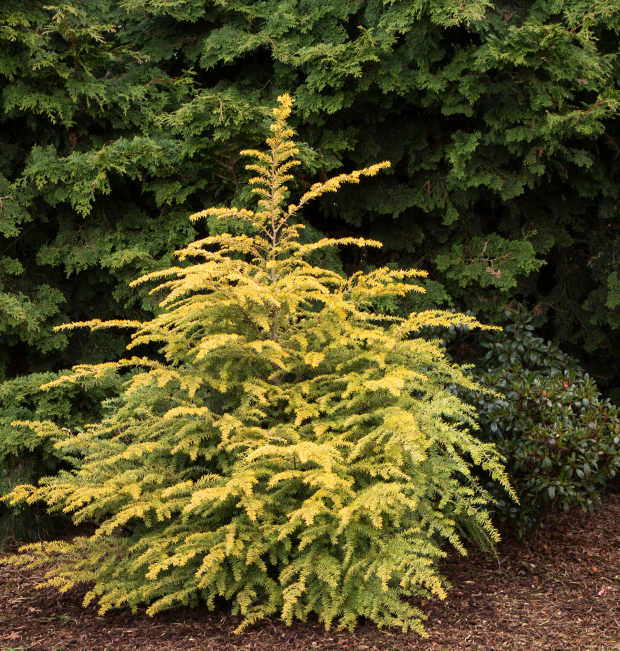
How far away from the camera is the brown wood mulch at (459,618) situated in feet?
9.44

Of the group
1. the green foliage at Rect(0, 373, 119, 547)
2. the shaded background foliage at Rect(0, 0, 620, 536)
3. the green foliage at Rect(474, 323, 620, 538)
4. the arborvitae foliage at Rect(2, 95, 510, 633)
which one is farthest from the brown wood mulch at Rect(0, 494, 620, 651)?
the shaded background foliage at Rect(0, 0, 620, 536)

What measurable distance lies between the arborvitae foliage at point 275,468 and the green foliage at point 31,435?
1082 millimetres

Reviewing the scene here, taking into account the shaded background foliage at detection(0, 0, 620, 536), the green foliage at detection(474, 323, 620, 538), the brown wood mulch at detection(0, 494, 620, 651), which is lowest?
the brown wood mulch at detection(0, 494, 620, 651)

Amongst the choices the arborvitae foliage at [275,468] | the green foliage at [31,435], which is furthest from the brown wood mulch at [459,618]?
the green foliage at [31,435]

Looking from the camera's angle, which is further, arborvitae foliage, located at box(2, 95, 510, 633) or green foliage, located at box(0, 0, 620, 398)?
green foliage, located at box(0, 0, 620, 398)

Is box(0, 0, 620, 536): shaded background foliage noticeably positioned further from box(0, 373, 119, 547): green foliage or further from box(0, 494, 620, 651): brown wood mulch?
box(0, 494, 620, 651): brown wood mulch

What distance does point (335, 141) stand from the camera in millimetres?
5016

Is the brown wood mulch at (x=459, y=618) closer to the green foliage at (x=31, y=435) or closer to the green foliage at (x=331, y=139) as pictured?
the green foliage at (x=31, y=435)

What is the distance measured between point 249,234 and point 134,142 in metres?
1.02

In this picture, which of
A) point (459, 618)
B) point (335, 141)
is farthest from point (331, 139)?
point (459, 618)

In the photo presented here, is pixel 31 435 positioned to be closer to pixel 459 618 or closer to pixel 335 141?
pixel 459 618

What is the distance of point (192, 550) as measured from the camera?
2.88m

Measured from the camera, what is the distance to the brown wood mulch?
9.44ft

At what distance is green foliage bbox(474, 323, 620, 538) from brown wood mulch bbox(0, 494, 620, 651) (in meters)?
0.32
